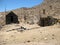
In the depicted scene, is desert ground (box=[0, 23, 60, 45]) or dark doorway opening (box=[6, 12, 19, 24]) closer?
desert ground (box=[0, 23, 60, 45])

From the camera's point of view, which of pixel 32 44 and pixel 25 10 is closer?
pixel 32 44

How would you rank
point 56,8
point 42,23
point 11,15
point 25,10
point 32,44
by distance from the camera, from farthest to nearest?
point 25,10
point 56,8
point 11,15
point 42,23
point 32,44

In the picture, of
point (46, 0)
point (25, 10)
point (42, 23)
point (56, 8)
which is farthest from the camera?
point (46, 0)

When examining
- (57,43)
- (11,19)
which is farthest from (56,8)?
(57,43)

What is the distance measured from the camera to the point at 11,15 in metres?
45.5

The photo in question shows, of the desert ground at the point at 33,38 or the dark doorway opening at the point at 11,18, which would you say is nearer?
the desert ground at the point at 33,38

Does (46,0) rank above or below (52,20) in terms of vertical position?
Result: above

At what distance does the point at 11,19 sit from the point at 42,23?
10.2 metres

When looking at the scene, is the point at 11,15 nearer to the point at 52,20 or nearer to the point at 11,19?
the point at 11,19

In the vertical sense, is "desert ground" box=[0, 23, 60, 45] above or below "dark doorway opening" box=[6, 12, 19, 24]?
below

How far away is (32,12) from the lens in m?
74.6

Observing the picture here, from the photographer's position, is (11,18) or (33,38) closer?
(33,38)

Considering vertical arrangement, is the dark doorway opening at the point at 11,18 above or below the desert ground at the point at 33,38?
above

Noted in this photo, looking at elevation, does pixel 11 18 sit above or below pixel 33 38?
above
